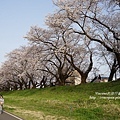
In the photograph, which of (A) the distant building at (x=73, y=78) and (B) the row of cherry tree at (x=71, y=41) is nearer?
(B) the row of cherry tree at (x=71, y=41)

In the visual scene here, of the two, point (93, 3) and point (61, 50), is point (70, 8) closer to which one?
point (93, 3)

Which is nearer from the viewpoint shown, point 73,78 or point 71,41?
point 71,41

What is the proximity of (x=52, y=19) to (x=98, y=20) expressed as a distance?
5754mm

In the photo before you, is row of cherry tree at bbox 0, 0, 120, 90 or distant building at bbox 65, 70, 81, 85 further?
distant building at bbox 65, 70, 81, 85

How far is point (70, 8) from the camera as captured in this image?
26.5 m

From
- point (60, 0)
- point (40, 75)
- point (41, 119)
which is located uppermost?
point (60, 0)

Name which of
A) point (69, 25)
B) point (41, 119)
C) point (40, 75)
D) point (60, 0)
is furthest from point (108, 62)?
point (41, 119)

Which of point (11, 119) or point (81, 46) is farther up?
point (81, 46)

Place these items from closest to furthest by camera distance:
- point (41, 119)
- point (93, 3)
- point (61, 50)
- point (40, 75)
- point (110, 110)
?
point (41, 119) → point (110, 110) → point (93, 3) → point (61, 50) → point (40, 75)

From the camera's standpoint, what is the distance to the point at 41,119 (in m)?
14.9

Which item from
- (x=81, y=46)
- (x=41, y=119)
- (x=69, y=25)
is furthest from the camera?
(x=81, y=46)

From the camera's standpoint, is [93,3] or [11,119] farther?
[93,3]

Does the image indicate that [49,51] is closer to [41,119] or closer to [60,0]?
[60,0]

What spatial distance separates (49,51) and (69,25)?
37.9ft
